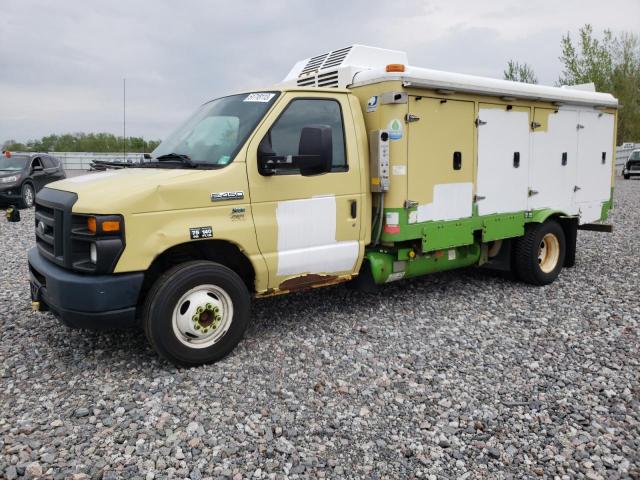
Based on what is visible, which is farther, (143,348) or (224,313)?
(143,348)

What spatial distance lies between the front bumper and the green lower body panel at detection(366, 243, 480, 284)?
8.19 ft

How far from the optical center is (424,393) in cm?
420

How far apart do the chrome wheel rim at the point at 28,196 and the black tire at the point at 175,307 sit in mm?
13476

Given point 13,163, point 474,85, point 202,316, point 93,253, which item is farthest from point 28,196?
point 474,85

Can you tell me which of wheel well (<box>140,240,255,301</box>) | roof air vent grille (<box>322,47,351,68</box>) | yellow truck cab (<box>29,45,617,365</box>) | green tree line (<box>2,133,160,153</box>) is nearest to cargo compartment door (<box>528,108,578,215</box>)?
yellow truck cab (<box>29,45,617,365</box>)

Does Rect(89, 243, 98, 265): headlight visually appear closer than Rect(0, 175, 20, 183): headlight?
Yes

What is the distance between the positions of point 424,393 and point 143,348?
2594 mm

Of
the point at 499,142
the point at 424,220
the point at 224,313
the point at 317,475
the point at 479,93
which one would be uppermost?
Answer: the point at 479,93

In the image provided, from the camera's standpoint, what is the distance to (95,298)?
4.15m

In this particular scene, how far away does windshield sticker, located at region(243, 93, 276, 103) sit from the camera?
16.5 feet

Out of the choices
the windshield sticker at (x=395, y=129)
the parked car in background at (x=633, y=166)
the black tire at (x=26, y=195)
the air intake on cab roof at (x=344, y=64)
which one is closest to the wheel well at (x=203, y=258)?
the windshield sticker at (x=395, y=129)

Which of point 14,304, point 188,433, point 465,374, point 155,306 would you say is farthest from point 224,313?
point 14,304

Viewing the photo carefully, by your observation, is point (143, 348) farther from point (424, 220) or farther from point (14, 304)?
point (424, 220)

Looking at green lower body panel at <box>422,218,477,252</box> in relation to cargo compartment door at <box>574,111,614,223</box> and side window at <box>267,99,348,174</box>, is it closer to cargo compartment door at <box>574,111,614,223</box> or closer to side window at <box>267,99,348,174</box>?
side window at <box>267,99,348,174</box>
